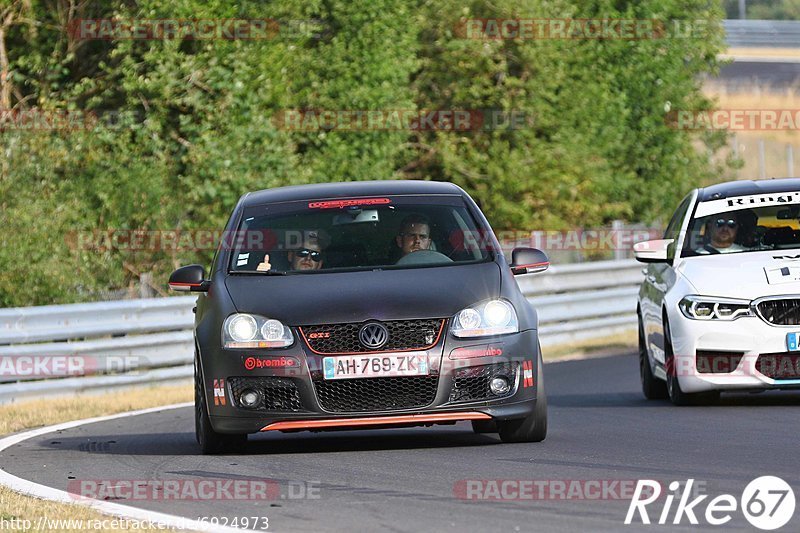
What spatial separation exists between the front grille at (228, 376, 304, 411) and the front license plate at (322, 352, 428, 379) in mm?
304

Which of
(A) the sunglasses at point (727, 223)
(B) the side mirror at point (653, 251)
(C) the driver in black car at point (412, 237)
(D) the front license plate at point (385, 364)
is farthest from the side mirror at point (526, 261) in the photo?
(A) the sunglasses at point (727, 223)

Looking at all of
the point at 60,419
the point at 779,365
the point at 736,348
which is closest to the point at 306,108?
the point at 60,419

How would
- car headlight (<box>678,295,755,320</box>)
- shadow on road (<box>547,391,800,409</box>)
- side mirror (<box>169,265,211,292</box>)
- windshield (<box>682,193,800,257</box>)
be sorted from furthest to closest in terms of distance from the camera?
windshield (<box>682,193,800,257</box>) < shadow on road (<box>547,391,800,409</box>) < car headlight (<box>678,295,755,320</box>) < side mirror (<box>169,265,211,292</box>)

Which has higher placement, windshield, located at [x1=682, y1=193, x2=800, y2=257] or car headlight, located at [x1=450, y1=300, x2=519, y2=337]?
car headlight, located at [x1=450, y1=300, x2=519, y2=337]

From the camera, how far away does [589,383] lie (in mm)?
15812

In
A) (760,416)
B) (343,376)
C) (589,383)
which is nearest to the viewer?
(343,376)

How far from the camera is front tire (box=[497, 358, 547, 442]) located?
9539 mm

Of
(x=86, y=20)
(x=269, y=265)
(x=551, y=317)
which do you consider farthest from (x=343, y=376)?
(x=86, y=20)

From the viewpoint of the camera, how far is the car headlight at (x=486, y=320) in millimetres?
9195

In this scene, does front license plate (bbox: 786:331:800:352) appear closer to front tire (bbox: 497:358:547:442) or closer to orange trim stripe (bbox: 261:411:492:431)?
front tire (bbox: 497:358:547:442)

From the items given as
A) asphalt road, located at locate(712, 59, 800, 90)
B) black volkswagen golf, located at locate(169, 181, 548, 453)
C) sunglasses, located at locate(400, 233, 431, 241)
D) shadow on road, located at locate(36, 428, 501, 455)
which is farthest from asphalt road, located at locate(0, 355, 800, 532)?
asphalt road, located at locate(712, 59, 800, 90)

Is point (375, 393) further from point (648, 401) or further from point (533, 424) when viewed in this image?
point (648, 401)

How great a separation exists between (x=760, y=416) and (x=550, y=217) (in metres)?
18.8

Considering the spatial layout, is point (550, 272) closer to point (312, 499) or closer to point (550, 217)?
point (550, 217)
